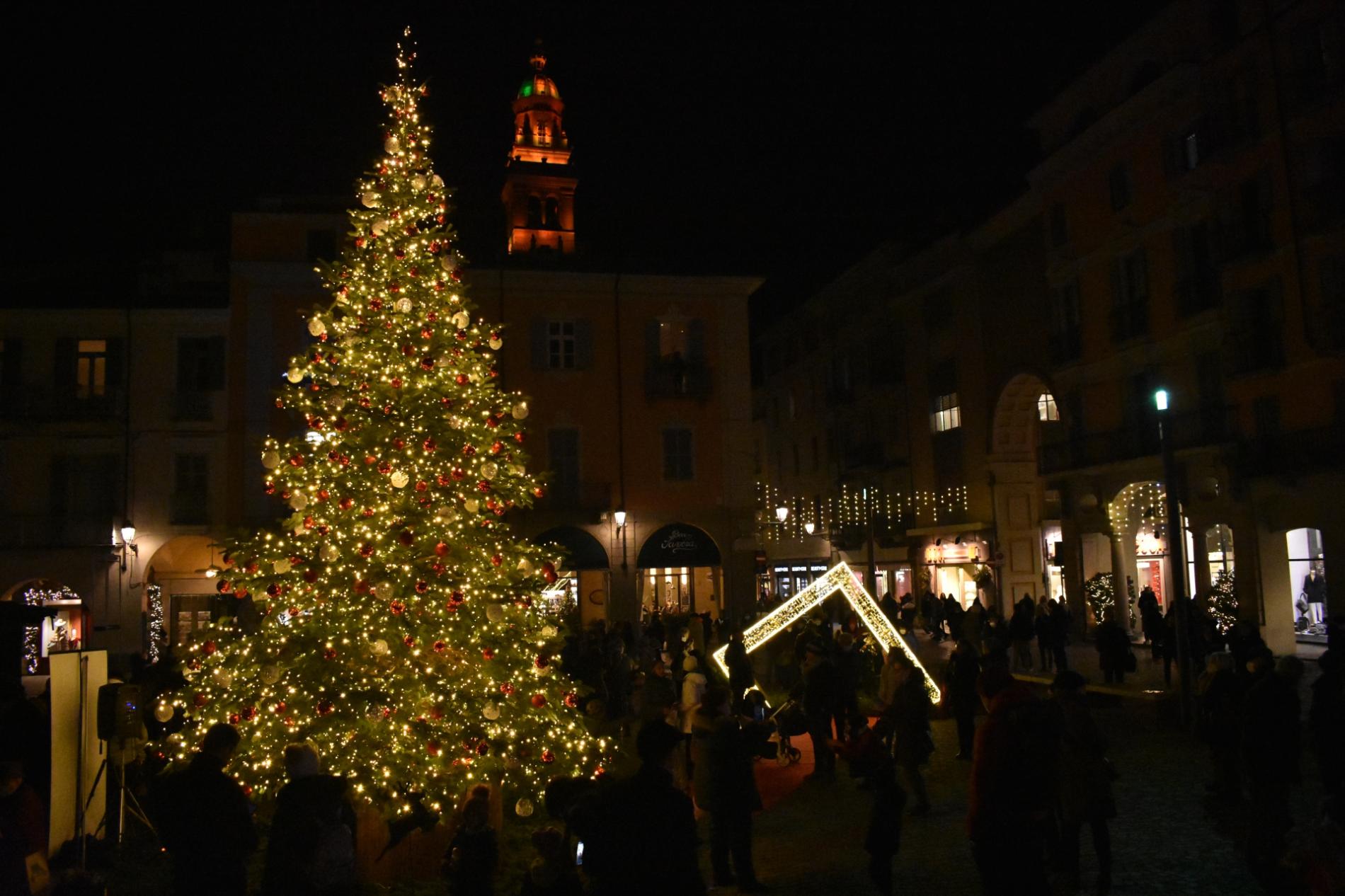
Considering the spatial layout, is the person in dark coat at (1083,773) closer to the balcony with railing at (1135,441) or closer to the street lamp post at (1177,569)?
the street lamp post at (1177,569)

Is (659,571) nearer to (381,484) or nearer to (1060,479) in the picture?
(1060,479)

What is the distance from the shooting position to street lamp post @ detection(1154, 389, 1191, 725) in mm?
14844

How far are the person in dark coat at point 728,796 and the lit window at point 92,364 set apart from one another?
28.2 metres

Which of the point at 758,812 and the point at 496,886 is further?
the point at 758,812

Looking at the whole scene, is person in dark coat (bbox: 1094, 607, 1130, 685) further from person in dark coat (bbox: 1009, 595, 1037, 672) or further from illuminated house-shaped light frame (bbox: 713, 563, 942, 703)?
illuminated house-shaped light frame (bbox: 713, 563, 942, 703)

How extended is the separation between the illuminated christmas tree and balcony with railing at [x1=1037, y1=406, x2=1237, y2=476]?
18.9 m

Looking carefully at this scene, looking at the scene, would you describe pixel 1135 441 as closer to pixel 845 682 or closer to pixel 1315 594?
pixel 1315 594

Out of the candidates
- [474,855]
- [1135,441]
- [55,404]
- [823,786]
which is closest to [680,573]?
[1135,441]

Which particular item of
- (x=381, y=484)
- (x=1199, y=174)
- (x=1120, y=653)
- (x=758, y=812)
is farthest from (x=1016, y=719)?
(x=1199, y=174)

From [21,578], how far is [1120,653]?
2793 cm

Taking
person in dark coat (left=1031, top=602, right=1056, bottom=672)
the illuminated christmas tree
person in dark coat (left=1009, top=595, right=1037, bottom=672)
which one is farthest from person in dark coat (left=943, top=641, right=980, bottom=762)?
person in dark coat (left=1009, top=595, right=1037, bottom=672)

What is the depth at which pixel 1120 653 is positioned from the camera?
65.9 ft

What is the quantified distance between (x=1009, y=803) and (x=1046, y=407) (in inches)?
1294

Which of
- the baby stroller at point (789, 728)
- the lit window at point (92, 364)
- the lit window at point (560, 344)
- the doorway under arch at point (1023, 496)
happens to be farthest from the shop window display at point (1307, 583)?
the lit window at point (92, 364)
